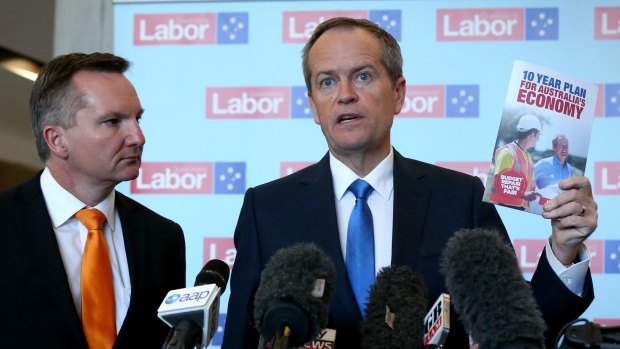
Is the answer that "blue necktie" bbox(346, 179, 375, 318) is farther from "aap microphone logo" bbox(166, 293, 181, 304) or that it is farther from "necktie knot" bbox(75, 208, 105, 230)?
"necktie knot" bbox(75, 208, 105, 230)

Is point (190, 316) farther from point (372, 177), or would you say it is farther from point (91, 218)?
point (91, 218)

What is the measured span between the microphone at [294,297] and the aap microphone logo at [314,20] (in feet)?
8.95

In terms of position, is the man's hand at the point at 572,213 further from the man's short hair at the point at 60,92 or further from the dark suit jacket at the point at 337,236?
the man's short hair at the point at 60,92

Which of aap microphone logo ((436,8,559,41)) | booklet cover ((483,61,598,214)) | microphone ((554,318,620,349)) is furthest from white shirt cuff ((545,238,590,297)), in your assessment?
aap microphone logo ((436,8,559,41))

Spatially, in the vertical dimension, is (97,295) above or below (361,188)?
below

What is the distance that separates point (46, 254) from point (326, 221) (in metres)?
0.78

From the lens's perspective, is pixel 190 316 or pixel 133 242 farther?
pixel 133 242

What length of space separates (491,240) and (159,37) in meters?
3.04

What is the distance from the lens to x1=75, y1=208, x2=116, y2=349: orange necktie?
2275 millimetres

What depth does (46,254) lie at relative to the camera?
2295 mm

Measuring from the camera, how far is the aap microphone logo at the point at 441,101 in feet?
A: 13.1

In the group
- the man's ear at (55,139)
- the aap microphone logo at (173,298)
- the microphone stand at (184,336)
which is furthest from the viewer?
the man's ear at (55,139)

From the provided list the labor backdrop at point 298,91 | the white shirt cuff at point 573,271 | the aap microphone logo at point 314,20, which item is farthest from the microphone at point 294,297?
the aap microphone logo at point 314,20

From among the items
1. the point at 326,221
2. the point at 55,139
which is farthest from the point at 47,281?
the point at 326,221
